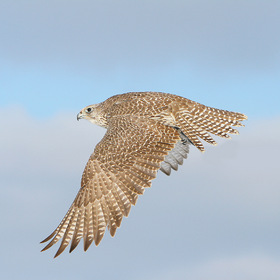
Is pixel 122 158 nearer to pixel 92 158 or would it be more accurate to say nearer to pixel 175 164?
pixel 92 158

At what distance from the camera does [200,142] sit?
14.0m

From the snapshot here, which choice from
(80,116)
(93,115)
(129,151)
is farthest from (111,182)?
(80,116)

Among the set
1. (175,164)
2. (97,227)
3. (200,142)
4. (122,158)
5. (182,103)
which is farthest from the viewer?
(175,164)

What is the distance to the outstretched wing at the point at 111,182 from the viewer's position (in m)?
11.6

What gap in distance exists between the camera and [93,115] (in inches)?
669

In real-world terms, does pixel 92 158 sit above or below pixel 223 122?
below

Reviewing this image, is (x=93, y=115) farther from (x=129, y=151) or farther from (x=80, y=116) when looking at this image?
(x=129, y=151)

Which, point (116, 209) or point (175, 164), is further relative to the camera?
point (175, 164)

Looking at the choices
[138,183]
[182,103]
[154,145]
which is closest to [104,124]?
[182,103]

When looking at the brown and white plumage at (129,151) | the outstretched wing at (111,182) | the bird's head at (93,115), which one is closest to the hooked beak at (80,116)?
the bird's head at (93,115)

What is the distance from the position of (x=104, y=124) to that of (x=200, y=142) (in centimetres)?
349

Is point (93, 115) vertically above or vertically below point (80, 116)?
below

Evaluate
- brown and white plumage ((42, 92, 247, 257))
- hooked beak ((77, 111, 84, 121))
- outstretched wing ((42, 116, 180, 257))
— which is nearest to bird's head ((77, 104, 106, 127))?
hooked beak ((77, 111, 84, 121))

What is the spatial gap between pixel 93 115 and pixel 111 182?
17.2 ft
